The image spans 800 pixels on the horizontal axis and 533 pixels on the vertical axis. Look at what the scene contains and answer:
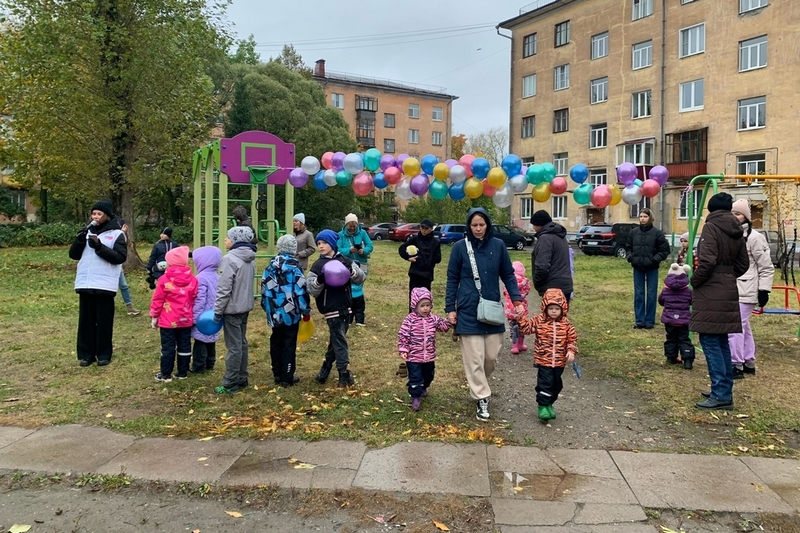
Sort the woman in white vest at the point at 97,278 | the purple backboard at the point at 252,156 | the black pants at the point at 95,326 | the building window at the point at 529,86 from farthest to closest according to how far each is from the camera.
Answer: the building window at the point at 529,86 → the purple backboard at the point at 252,156 → the black pants at the point at 95,326 → the woman in white vest at the point at 97,278

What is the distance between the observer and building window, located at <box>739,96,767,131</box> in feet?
97.4

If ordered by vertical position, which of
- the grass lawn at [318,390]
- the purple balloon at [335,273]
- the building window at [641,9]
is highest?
the building window at [641,9]

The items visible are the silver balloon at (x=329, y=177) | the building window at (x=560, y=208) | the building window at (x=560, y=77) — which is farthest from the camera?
the building window at (x=560, y=208)

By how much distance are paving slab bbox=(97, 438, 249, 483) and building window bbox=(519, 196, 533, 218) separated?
131 ft

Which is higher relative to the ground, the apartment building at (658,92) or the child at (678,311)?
the apartment building at (658,92)

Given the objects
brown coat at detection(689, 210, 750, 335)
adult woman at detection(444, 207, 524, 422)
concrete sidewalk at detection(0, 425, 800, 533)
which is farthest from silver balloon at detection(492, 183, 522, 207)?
concrete sidewalk at detection(0, 425, 800, 533)

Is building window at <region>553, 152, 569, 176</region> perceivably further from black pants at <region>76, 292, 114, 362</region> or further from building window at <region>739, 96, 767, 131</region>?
black pants at <region>76, 292, 114, 362</region>

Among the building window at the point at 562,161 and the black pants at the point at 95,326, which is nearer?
the black pants at the point at 95,326

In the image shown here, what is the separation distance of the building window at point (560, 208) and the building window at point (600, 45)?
9.13 metres

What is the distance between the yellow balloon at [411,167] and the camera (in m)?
9.89

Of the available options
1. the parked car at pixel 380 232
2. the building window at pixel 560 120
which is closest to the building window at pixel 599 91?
the building window at pixel 560 120

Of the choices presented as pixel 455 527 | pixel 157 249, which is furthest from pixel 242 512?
pixel 157 249

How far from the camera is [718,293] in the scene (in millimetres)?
5738

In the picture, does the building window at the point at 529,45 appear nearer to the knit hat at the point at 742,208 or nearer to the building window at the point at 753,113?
the building window at the point at 753,113
